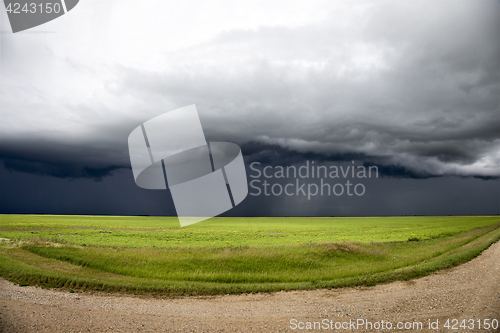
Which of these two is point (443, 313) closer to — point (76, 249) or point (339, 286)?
point (339, 286)

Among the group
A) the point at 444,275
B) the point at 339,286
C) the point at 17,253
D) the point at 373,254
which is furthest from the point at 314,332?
the point at 17,253

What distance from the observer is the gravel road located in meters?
10.3

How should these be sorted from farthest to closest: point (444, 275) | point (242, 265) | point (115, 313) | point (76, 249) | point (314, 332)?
point (76, 249) → point (242, 265) → point (444, 275) → point (115, 313) → point (314, 332)

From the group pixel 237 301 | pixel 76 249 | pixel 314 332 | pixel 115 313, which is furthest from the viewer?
pixel 76 249

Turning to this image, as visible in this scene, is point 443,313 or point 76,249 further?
point 76,249

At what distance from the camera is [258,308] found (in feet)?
40.5

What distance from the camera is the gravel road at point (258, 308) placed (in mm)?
10273

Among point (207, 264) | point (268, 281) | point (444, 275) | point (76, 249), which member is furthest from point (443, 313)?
point (76, 249)

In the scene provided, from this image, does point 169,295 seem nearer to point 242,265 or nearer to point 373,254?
point 242,265

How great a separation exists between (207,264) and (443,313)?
15019 mm

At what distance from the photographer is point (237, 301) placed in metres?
13.4

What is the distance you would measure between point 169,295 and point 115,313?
126 inches

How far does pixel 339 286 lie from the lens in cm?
A: 1523

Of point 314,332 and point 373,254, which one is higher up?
point 314,332
